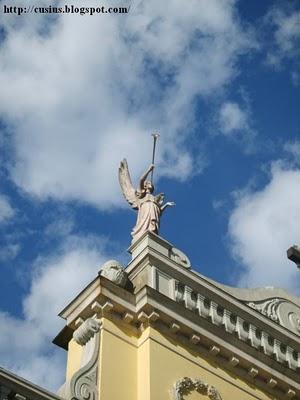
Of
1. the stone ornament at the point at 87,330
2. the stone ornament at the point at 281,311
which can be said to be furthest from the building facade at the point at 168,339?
the stone ornament at the point at 281,311

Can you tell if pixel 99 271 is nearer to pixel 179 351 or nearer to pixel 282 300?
pixel 179 351

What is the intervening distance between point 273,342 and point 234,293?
1.29m

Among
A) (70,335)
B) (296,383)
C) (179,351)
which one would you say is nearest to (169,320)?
(179,351)

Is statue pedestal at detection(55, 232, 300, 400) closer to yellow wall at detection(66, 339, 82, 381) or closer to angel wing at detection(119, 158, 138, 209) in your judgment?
yellow wall at detection(66, 339, 82, 381)

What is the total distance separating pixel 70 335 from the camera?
688 inches

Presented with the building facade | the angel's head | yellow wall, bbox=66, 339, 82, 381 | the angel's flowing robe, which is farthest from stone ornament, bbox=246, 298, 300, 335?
yellow wall, bbox=66, 339, 82, 381

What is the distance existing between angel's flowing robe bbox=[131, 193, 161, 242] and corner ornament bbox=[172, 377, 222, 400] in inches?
135

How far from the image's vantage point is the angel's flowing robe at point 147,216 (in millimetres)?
18906

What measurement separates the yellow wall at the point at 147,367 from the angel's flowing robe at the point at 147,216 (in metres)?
2.62

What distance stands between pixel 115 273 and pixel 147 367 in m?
2.05

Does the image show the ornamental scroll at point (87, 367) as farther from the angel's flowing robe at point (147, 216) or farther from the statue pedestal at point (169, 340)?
the angel's flowing robe at point (147, 216)

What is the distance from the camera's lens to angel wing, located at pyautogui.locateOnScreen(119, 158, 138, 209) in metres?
19.8

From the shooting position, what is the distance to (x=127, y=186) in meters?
20.1

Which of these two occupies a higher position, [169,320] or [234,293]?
[234,293]
